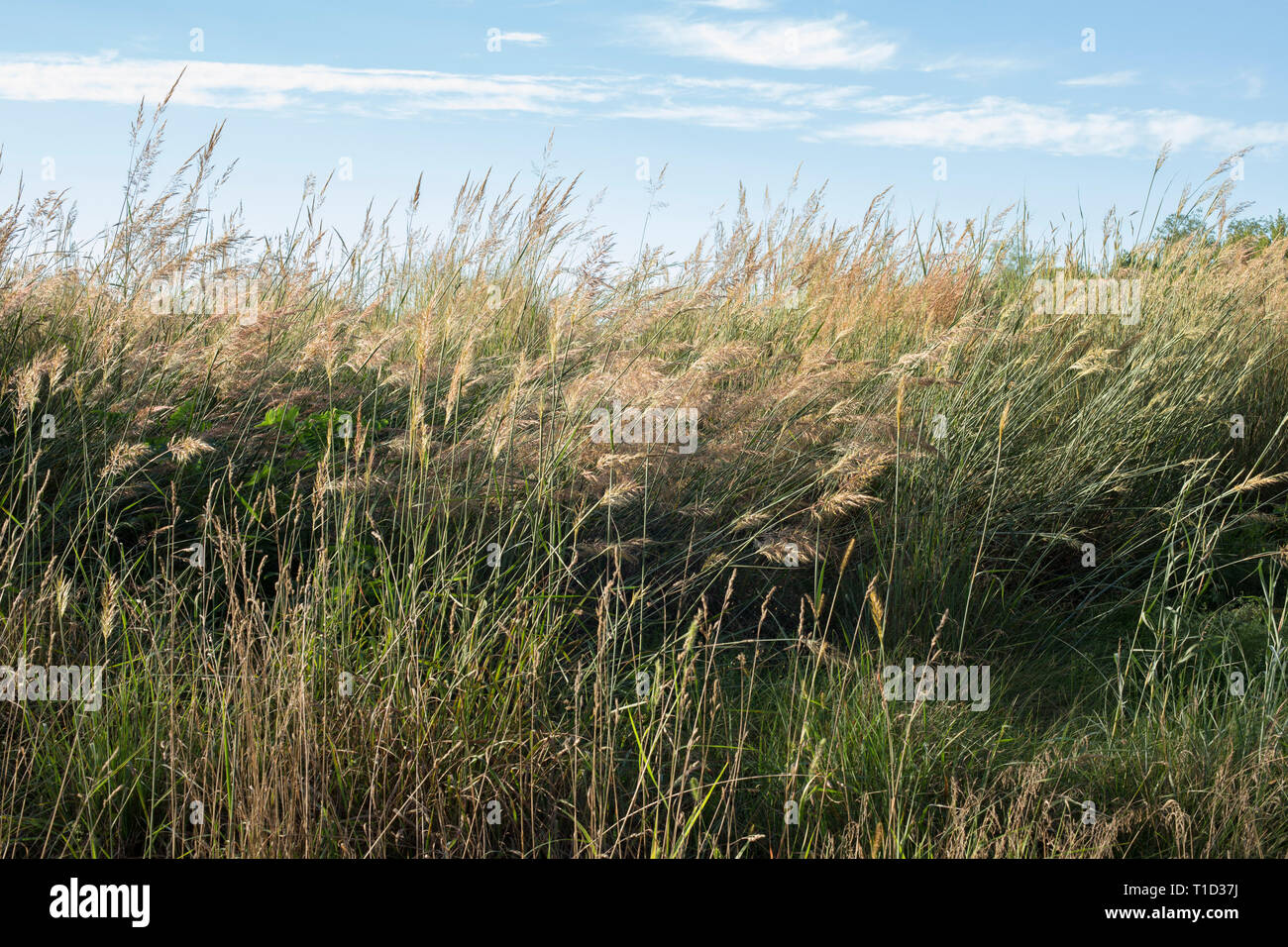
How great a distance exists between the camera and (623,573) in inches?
130

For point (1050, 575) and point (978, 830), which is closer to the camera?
point (978, 830)

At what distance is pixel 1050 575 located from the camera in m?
3.89

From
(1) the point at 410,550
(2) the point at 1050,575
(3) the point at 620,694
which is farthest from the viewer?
(2) the point at 1050,575

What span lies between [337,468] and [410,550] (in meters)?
0.70

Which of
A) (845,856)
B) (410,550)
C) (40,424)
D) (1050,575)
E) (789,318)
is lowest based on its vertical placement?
(845,856)

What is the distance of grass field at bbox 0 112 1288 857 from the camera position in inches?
87.8

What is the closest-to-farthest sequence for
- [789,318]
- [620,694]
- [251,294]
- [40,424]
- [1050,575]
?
[620,694]
[40,424]
[1050,575]
[251,294]
[789,318]

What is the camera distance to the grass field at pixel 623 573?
223cm

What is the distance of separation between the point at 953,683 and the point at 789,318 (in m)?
3.07

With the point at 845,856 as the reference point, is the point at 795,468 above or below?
above

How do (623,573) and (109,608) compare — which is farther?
(623,573)
